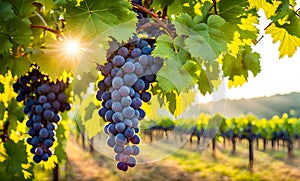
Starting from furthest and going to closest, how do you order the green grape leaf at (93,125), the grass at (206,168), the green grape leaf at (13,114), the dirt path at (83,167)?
the dirt path at (83,167) → the grass at (206,168) → the green grape leaf at (13,114) → the green grape leaf at (93,125)

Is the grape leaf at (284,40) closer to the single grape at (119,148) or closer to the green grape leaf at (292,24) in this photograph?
the green grape leaf at (292,24)

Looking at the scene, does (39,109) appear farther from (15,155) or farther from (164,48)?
(164,48)

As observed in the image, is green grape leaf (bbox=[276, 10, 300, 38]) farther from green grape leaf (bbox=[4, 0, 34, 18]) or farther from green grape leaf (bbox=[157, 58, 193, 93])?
green grape leaf (bbox=[4, 0, 34, 18])

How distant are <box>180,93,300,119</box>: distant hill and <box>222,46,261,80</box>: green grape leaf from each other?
0.12m

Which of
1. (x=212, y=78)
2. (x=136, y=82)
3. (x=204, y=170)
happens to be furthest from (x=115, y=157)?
(x=204, y=170)

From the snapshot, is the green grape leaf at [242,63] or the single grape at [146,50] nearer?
the single grape at [146,50]

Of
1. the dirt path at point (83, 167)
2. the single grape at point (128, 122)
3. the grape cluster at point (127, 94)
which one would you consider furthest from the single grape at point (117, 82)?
the dirt path at point (83, 167)

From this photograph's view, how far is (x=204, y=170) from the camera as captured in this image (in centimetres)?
1764

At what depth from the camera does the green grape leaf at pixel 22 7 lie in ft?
5.74

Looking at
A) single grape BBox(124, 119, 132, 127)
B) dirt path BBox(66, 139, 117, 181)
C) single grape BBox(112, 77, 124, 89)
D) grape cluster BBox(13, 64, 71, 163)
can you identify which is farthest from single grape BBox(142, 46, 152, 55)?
dirt path BBox(66, 139, 117, 181)

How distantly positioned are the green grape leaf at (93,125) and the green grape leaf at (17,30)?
0.54 meters

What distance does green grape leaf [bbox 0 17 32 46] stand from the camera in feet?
5.78

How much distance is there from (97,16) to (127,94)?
0.30m

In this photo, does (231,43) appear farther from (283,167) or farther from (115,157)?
(283,167)
